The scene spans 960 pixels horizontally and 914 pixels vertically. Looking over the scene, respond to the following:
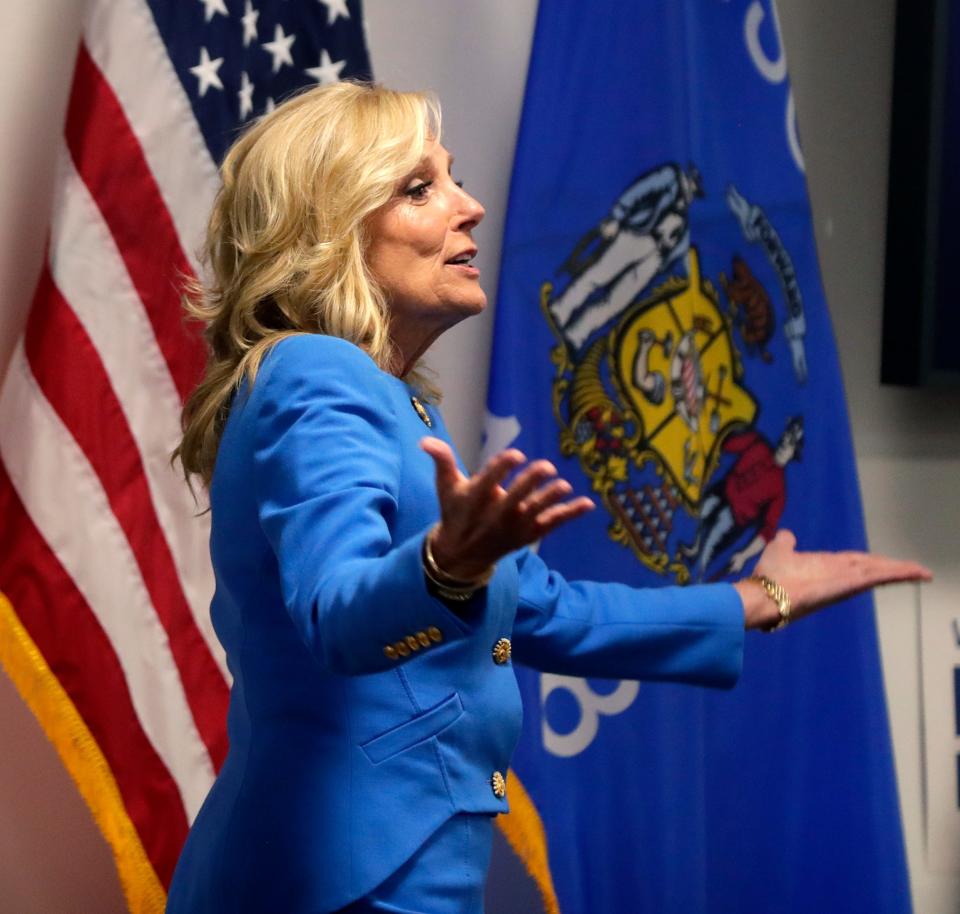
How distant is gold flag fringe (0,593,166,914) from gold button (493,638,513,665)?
0.84 metres

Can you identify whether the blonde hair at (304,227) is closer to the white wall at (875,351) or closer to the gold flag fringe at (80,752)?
the gold flag fringe at (80,752)

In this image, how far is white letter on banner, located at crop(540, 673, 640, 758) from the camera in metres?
2.17

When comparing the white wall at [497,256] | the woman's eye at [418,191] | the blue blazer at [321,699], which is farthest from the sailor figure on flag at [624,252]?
the blue blazer at [321,699]

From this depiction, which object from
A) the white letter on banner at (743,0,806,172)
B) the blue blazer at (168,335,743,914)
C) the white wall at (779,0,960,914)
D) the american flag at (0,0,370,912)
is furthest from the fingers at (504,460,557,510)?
the white wall at (779,0,960,914)

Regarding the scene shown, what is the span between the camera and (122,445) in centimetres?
184

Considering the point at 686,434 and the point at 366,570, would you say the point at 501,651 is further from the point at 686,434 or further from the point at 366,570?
the point at 686,434

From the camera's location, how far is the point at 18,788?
1.93 meters

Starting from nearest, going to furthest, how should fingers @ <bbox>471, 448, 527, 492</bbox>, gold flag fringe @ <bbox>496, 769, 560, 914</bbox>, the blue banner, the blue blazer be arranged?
fingers @ <bbox>471, 448, 527, 492</bbox> → the blue blazer → gold flag fringe @ <bbox>496, 769, 560, 914</bbox> → the blue banner

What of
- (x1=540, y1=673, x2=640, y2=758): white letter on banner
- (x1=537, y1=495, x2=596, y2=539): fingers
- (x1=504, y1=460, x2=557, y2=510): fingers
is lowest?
(x1=540, y1=673, x2=640, y2=758): white letter on banner

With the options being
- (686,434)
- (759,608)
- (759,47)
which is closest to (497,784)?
(759,608)

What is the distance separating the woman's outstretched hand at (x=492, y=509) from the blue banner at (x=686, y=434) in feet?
4.46

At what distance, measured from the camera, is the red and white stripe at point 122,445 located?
5.87 ft

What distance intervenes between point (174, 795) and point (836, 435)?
1.29 meters

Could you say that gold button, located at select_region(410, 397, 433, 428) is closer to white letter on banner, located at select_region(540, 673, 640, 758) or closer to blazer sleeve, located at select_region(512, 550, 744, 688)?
blazer sleeve, located at select_region(512, 550, 744, 688)
